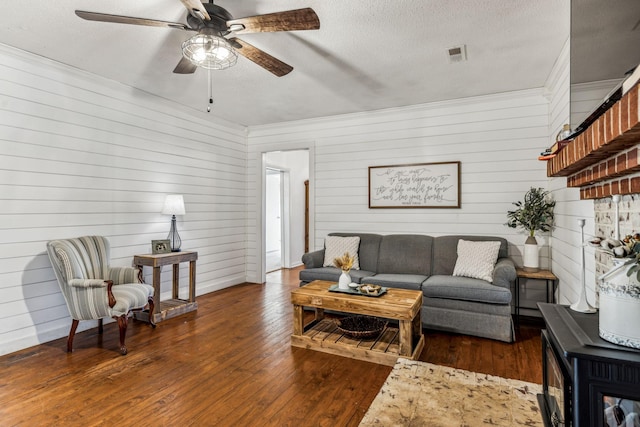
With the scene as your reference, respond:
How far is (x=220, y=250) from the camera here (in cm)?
539

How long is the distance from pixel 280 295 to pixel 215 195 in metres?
1.83

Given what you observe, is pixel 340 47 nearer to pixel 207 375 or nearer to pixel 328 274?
pixel 328 274

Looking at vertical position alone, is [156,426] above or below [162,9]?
below

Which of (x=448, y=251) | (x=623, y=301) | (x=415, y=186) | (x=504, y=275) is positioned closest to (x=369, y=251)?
(x=448, y=251)

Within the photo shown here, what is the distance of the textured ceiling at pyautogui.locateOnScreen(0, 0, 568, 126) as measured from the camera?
7.98ft

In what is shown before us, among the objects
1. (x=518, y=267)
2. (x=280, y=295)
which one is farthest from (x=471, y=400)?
(x=280, y=295)

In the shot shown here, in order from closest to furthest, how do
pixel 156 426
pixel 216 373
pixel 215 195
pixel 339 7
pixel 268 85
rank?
pixel 156 426 → pixel 339 7 → pixel 216 373 → pixel 268 85 → pixel 215 195

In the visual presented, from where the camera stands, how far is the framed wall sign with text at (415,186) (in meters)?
4.44

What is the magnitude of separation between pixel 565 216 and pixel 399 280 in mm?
1695

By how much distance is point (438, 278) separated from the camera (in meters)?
3.69

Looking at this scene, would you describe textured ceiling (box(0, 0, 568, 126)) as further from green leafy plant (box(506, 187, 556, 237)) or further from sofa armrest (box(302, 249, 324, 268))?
sofa armrest (box(302, 249, 324, 268))

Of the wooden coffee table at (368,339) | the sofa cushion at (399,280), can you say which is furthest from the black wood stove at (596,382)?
the sofa cushion at (399,280)

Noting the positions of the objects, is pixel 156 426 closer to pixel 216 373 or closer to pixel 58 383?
pixel 216 373

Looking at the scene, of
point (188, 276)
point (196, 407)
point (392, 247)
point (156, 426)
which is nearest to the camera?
Result: point (156, 426)
